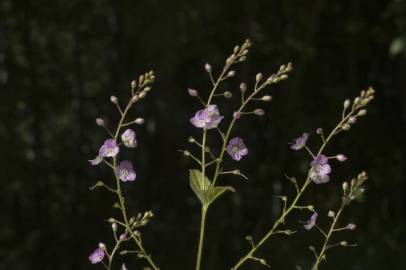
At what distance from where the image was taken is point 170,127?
6.71m

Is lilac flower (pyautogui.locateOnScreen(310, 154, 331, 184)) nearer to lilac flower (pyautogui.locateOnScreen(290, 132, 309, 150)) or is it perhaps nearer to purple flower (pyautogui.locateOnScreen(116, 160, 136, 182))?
lilac flower (pyautogui.locateOnScreen(290, 132, 309, 150))

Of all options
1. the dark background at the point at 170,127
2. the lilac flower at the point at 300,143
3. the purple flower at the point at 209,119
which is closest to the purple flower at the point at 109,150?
the purple flower at the point at 209,119

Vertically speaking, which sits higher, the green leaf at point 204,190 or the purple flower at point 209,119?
the purple flower at point 209,119

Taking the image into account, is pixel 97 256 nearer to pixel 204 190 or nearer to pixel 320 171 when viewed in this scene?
pixel 204 190

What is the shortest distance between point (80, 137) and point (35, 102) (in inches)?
20.0

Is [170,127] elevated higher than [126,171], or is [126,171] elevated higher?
[126,171]

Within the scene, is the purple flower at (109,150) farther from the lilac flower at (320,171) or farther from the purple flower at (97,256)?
the lilac flower at (320,171)

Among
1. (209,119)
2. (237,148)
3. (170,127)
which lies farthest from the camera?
(170,127)

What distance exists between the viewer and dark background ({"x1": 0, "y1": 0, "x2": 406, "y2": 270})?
18.7ft

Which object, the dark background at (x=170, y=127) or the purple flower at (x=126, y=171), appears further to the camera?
the dark background at (x=170, y=127)

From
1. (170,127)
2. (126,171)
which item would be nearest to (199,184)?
(126,171)

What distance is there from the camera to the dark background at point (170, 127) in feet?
18.7

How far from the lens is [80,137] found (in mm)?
6430

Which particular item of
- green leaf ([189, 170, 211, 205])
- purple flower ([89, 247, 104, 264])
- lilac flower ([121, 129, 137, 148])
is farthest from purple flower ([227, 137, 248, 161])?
purple flower ([89, 247, 104, 264])
